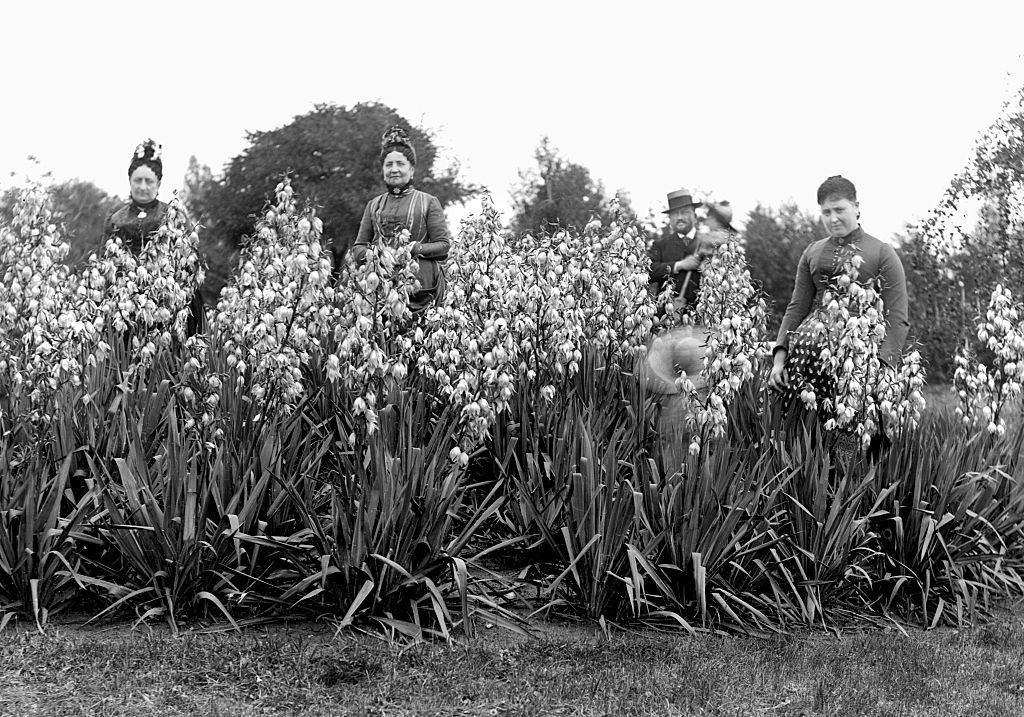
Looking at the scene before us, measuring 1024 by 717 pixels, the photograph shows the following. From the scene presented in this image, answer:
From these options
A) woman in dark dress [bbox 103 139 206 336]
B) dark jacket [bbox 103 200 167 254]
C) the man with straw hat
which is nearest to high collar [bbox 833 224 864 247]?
the man with straw hat

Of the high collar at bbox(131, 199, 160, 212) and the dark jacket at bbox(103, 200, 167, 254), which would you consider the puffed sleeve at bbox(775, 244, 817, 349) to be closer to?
the dark jacket at bbox(103, 200, 167, 254)

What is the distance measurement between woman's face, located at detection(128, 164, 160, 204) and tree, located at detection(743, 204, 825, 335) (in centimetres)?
1598

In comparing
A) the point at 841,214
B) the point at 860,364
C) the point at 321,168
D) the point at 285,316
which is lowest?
the point at 285,316

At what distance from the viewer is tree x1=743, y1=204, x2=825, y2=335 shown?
22.9 m

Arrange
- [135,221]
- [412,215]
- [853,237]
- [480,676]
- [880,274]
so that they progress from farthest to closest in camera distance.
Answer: [135,221] < [412,215] < [853,237] < [880,274] < [480,676]

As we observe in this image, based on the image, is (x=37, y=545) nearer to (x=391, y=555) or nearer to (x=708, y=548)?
(x=391, y=555)

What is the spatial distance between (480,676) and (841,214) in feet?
11.7

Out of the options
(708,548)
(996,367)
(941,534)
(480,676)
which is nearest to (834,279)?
(996,367)

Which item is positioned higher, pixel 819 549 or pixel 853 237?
pixel 853 237

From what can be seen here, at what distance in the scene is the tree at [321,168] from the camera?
79.5ft

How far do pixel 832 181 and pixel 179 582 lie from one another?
4215 mm

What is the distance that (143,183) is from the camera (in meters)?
7.84

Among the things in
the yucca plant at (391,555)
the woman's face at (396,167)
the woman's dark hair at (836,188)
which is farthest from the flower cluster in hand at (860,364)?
the woman's face at (396,167)

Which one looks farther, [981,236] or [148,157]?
[981,236]
